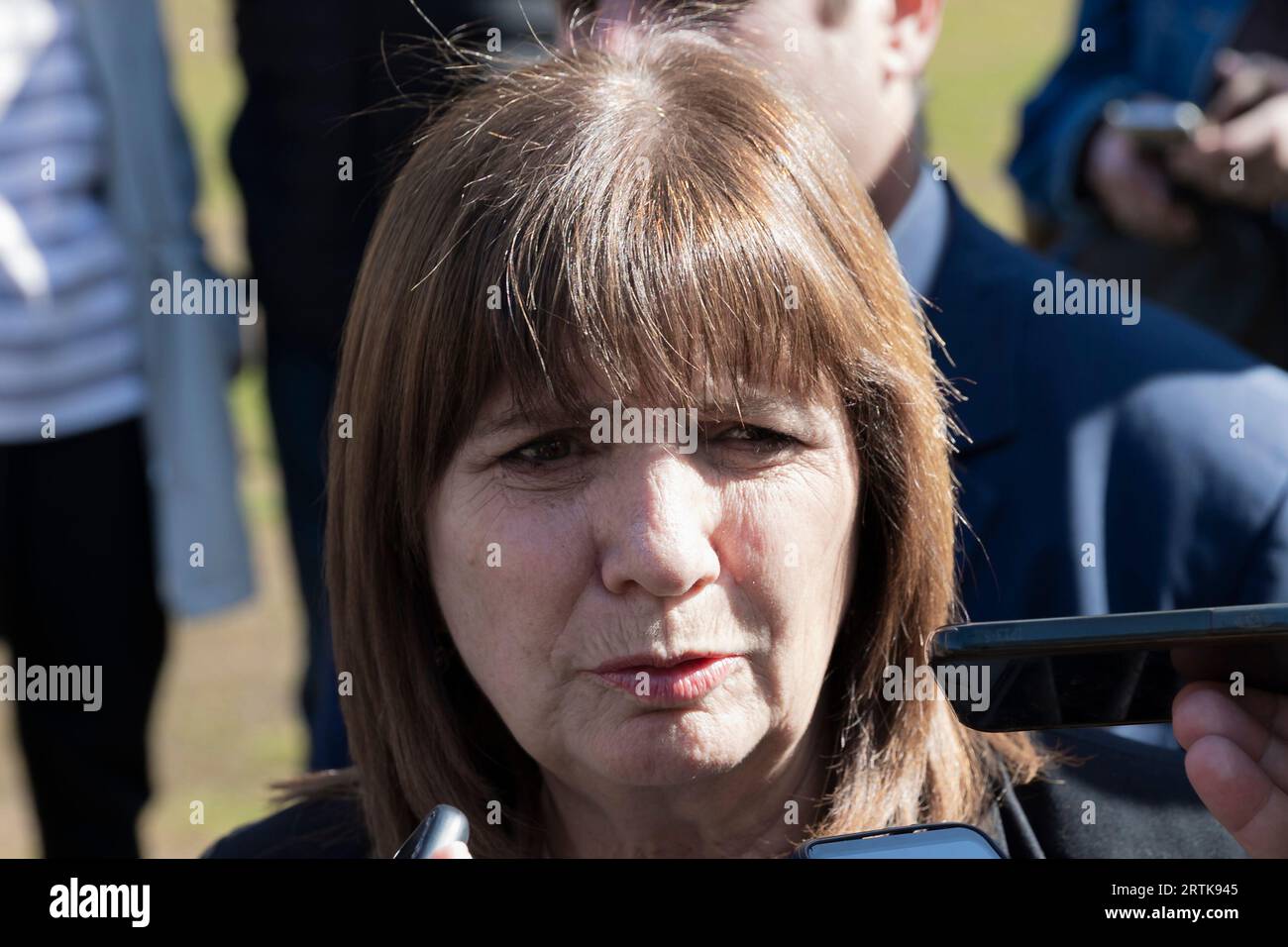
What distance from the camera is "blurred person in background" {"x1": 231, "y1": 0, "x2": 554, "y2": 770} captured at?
281cm

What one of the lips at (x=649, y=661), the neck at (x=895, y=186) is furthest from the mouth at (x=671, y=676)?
the neck at (x=895, y=186)

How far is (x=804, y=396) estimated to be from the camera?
1.44 metres

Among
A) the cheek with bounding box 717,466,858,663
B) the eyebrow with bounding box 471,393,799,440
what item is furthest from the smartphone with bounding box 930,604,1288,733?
the eyebrow with bounding box 471,393,799,440

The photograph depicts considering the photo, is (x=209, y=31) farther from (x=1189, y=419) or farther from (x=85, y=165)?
(x=1189, y=419)

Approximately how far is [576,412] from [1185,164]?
1.77 meters

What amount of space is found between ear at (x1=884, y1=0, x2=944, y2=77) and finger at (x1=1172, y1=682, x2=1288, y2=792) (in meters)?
1.23

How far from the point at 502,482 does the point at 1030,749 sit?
0.64 m

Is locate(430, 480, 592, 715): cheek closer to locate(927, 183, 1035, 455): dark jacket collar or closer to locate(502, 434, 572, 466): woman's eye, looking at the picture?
locate(502, 434, 572, 466): woman's eye

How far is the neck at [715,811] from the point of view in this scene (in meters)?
1.52

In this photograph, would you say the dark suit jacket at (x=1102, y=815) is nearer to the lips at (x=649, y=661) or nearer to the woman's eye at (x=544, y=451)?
the lips at (x=649, y=661)

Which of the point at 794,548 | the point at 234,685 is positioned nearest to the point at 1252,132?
the point at 794,548

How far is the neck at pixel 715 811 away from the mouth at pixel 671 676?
16 centimetres

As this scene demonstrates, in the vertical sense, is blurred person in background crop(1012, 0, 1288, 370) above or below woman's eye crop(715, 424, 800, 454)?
above
